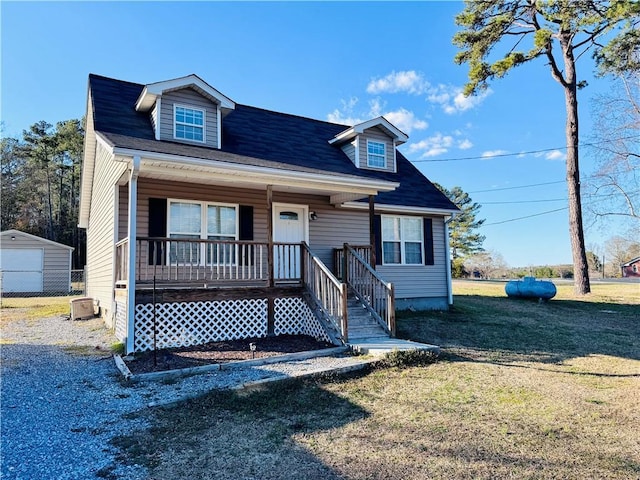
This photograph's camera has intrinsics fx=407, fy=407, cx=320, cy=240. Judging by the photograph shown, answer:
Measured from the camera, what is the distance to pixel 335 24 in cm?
1328

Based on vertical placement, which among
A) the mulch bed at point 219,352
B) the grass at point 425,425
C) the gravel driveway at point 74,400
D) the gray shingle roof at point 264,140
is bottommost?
the grass at point 425,425

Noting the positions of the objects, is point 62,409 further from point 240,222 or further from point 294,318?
point 240,222

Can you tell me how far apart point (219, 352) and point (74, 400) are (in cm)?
254

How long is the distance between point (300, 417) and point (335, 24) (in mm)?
12674

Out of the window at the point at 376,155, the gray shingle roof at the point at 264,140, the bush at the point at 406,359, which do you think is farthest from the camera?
the window at the point at 376,155

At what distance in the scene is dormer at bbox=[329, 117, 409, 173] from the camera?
11812 mm

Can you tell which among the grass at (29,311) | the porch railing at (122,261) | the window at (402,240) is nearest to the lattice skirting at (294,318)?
the porch railing at (122,261)

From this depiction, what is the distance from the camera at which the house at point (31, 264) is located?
63.8 feet

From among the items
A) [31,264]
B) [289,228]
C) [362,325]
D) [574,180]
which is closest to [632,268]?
[574,180]

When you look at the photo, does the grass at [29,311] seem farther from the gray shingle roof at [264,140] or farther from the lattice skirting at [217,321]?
the gray shingle roof at [264,140]

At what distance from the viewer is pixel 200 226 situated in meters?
9.13

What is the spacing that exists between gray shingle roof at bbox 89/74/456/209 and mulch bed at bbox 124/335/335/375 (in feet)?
11.3

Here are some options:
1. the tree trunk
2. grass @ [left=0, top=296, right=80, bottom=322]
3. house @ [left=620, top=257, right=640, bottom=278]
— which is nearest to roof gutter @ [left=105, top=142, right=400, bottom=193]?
grass @ [left=0, top=296, right=80, bottom=322]

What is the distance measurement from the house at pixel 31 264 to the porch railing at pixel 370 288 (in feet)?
53.3
